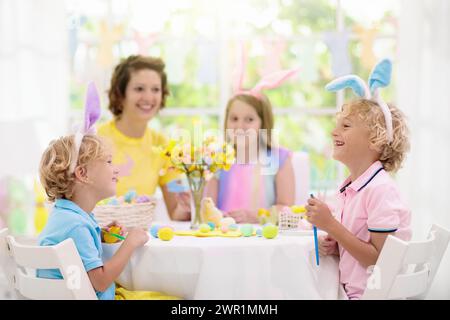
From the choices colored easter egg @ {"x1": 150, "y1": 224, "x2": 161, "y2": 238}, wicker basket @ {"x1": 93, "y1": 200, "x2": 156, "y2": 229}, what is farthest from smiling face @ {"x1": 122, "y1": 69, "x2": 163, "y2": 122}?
colored easter egg @ {"x1": 150, "y1": 224, "x2": 161, "y2": 238}

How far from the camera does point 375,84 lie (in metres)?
2.17

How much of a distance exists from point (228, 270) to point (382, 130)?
68 cm

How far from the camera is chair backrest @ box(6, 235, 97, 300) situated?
1.80 m

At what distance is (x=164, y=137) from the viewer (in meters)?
3.11

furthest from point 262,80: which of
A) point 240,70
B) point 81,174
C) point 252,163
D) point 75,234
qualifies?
point 75,234

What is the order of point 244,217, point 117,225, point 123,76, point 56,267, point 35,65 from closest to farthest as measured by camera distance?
point 56,267 < point 117,225 < point 244,217 < point 123,76 < point 35,65

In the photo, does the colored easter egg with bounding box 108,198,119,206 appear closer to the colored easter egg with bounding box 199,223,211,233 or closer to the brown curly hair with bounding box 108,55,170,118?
the colored easter egg with bounding box 199,223,211,233

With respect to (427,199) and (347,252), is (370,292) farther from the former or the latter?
(427,199)

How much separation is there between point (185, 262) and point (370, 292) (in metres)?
0.57

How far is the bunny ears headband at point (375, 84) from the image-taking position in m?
2.12

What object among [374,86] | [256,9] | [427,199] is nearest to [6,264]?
[374,86]

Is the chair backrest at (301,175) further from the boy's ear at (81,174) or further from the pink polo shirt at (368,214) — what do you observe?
the boy's ear at (81,174)

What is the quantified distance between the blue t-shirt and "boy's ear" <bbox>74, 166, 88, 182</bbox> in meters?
0.08

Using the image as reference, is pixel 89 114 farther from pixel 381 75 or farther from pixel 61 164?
pixel 381 75
